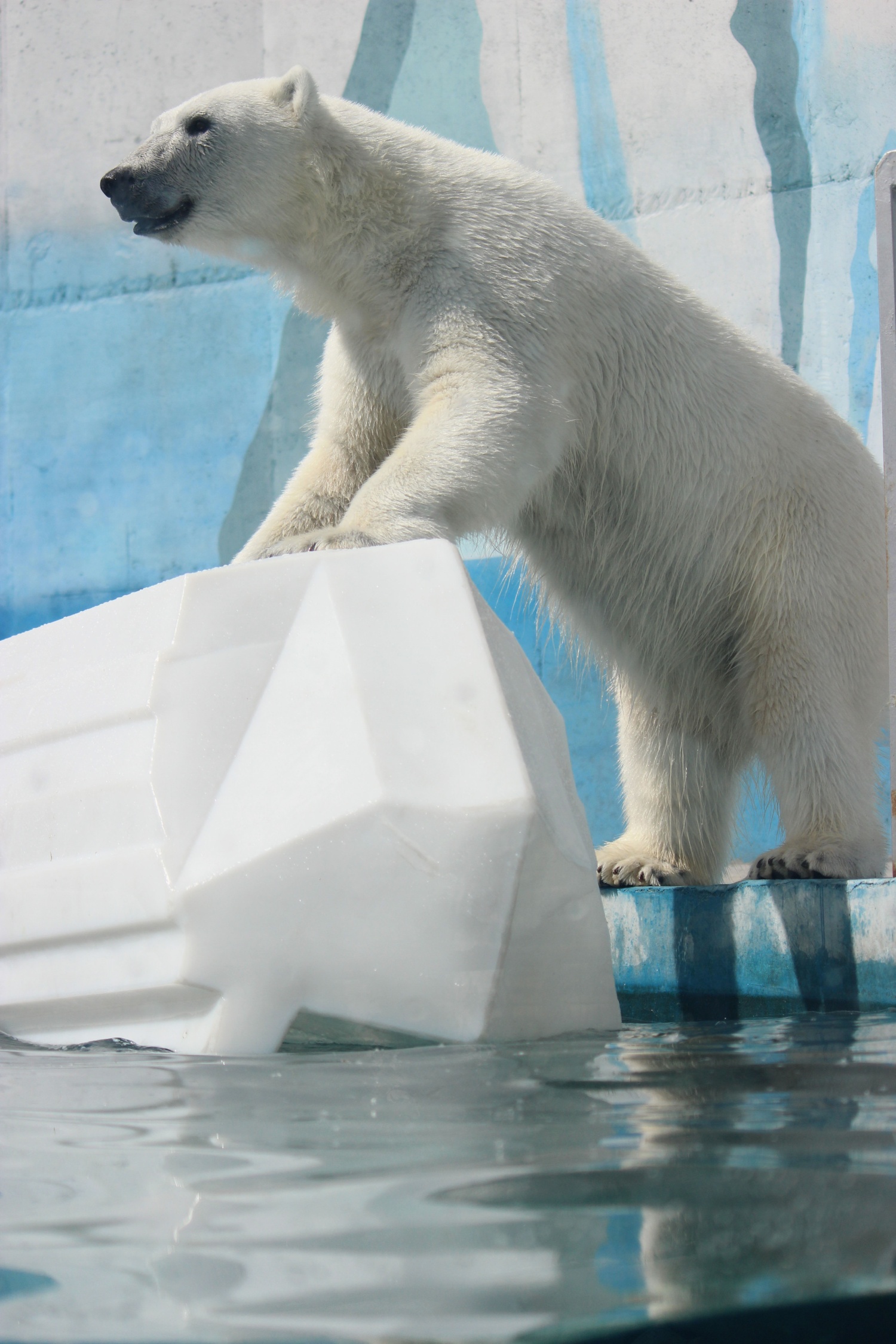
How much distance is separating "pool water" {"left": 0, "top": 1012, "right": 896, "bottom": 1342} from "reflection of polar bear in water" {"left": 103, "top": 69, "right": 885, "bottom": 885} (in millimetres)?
1338

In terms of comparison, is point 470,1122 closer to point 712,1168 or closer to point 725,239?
point 712,1168

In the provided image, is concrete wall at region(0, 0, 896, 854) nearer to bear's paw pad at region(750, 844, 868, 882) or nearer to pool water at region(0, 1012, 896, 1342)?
bear's paw pad at region(750, 844, 868, 882)

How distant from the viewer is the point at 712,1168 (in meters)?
0.73

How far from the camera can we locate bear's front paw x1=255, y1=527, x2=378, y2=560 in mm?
1920

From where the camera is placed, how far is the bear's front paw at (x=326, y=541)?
1.92 m

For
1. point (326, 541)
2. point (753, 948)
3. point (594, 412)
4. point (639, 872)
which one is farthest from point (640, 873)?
point (326, 541)

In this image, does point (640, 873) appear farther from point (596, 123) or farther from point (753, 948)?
point (596, 123)

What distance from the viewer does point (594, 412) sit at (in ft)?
8.14

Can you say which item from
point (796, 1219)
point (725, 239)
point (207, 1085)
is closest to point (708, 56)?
point (725, 239)

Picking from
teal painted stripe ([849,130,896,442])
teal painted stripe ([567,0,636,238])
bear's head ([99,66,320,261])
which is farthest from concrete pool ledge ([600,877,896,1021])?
teal painted stripe ([567,0,636,238])

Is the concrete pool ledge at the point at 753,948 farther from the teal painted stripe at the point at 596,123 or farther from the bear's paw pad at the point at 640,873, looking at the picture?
the teal painted stripe at the point at 596,123

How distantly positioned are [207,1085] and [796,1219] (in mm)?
655

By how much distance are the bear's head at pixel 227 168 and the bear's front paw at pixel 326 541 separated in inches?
32.5

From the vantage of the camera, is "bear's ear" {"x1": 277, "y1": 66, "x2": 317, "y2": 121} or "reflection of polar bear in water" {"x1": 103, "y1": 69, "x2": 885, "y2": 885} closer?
"reflection of polar bear in water" {"x1": 103, "y1": 69, "x2": 885, "y2": 885}
